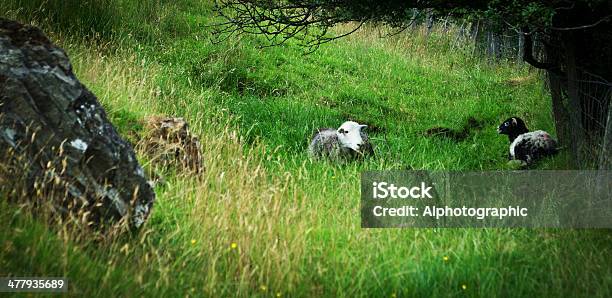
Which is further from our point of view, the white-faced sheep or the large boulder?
the white-faced sheep

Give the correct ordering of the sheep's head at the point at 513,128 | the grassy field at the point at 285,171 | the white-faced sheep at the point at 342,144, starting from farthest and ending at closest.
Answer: the sheep's head at the point at 513,128, the white-faced sheep at the point at 342,144, the grassy field at the point at 285,171

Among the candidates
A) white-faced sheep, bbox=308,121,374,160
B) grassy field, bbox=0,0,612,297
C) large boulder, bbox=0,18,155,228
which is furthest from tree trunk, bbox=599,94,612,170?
large boulder, bbox=0,18,155,228

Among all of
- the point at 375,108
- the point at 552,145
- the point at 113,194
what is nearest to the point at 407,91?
the point at 375,108

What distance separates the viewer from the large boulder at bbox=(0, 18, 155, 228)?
3.86 metres

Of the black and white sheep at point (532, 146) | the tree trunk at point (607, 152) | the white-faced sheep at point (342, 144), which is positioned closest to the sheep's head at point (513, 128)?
the black and white sheep at point (532, 146)

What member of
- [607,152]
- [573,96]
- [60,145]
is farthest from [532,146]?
[60,145]

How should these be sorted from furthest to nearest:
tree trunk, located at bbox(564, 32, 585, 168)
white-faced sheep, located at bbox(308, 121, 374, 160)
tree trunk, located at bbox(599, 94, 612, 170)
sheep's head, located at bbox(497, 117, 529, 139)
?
1. sheep's head, located at bbox(497, 117, 529, 139)
2. white-faced sheep, located at bbox(308, 121, 374, 160)
3. tree trunk, located at bbox(564, 32, 585, 168)
4. tree trunk, located at bbox(599, 94, 612, 170)

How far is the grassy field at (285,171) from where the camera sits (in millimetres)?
3842

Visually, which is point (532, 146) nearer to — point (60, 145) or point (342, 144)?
point (342, 144)

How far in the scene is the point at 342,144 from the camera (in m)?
7.59

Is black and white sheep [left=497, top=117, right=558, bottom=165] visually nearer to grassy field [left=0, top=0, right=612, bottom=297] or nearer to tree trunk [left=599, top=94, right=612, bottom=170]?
grassy field [left=0, top=0, right=612, bottom=297]

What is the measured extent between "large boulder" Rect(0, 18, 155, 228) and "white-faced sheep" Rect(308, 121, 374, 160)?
11.6ft

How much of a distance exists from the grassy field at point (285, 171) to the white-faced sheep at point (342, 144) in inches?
6.2

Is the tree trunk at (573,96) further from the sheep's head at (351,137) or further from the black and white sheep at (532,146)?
the sheep's head at (351,137)
